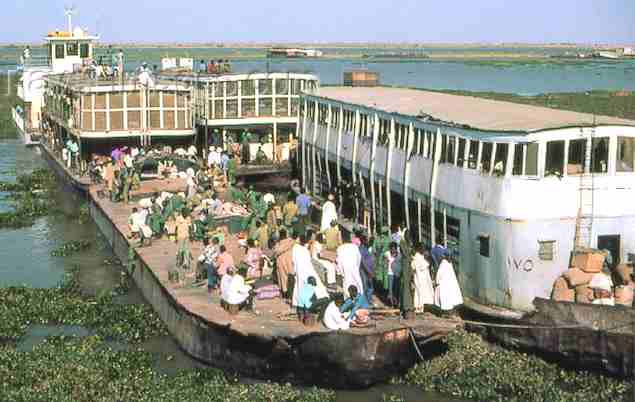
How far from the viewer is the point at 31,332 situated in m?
18.9

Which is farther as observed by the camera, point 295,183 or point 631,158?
point 295,183

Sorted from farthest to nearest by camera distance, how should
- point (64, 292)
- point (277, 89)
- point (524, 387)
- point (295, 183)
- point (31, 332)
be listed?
point (277, 89)
point (295, 183)
point (64, 292)
point (31, 332)
point (524, 387)

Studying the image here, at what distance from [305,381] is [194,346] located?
244cm

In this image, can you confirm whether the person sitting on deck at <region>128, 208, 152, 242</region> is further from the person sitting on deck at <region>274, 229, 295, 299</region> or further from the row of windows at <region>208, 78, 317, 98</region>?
the row of windows at <region>208, 78, 317, 98</region>

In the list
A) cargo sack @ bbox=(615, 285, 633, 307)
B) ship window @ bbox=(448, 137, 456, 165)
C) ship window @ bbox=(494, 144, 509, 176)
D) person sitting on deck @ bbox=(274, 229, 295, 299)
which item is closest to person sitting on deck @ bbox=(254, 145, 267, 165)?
ship window @ bbox=(448, 137, 456, 165)

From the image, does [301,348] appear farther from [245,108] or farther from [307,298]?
[245,108]

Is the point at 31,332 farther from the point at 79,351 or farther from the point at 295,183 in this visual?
A: the point at 295,183

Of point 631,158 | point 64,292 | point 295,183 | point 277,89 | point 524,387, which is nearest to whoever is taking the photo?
point 524,387

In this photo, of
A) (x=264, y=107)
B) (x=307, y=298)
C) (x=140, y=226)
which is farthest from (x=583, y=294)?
(x=264, y=107)

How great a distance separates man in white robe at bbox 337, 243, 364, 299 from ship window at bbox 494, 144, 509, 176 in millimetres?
2633

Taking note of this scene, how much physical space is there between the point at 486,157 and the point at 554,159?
122 cm

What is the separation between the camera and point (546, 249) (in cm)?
1552

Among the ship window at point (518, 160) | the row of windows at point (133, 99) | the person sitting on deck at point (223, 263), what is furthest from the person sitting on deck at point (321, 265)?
the row of windows at point (133, 99)

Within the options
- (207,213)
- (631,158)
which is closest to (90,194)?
(207,213)
